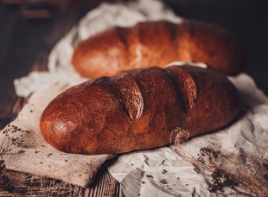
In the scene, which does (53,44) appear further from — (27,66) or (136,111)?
(136,111)

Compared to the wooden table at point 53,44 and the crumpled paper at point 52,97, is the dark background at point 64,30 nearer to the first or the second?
the wooden table at point 53,44

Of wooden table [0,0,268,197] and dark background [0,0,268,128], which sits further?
dark background [0,0,268,128]

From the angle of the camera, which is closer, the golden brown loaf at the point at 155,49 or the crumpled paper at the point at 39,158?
the crumpled paper at the point at 39,158

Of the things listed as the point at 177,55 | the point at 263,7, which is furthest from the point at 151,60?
the point at 263,7

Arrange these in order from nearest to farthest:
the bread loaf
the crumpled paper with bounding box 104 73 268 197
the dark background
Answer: the crumpled paper with bounding box 104 73 268 197, the bread loaf, the dark background

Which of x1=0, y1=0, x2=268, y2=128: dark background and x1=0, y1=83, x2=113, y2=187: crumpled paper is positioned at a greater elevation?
x1=0, y1=0, x2=268, y2=128: dark background

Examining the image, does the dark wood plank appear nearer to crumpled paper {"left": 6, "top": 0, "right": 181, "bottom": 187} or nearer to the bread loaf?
crumpled paper {"left": 6, "top": 0, "right": 181, "bottom": 187}

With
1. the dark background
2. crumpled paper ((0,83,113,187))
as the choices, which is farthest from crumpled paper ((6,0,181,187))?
the dark background

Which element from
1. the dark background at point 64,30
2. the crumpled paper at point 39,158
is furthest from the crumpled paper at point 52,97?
the dark background at point 64,30

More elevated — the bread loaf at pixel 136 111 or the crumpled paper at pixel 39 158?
the bread loaf at pixel 136 111
